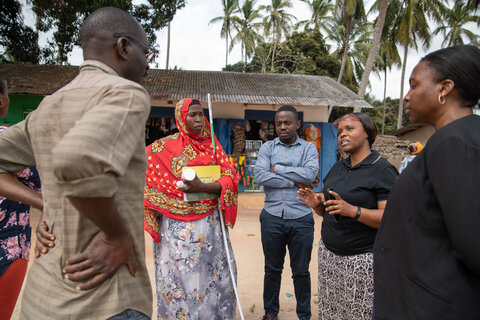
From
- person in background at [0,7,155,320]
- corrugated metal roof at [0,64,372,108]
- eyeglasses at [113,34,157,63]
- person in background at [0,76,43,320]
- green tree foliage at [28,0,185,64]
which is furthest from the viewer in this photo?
A: green tree foliage at [28,0,185,64]

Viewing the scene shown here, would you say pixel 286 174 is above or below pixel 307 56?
below

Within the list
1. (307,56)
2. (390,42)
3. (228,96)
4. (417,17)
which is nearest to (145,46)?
(228,96)

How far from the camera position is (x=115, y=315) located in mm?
1081

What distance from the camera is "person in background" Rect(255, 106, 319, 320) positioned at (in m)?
3.30

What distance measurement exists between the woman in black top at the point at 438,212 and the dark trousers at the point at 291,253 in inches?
75.2

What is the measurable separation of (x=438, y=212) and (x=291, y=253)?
2.32 metres

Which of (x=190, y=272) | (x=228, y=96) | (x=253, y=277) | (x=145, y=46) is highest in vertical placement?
(x=228, y=96)

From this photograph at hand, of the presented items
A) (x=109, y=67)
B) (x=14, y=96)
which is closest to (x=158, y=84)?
(x=14, y=96)

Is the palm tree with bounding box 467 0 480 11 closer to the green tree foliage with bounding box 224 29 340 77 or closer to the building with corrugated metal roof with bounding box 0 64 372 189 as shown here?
the green tree foliage with bounding box 224 29 340 77

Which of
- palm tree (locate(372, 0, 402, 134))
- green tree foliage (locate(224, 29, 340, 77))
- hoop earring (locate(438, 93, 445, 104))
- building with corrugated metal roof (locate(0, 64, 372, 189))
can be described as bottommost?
hoop earring (locate(438, 93, 445, 104))

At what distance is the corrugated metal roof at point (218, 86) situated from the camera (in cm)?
865

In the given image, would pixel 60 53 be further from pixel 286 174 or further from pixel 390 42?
pixel 390 42

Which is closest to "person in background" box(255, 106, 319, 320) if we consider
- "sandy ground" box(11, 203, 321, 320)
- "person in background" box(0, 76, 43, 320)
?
"sandy ground" box(11, 203, 321, 320)

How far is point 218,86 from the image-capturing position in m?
9.55
